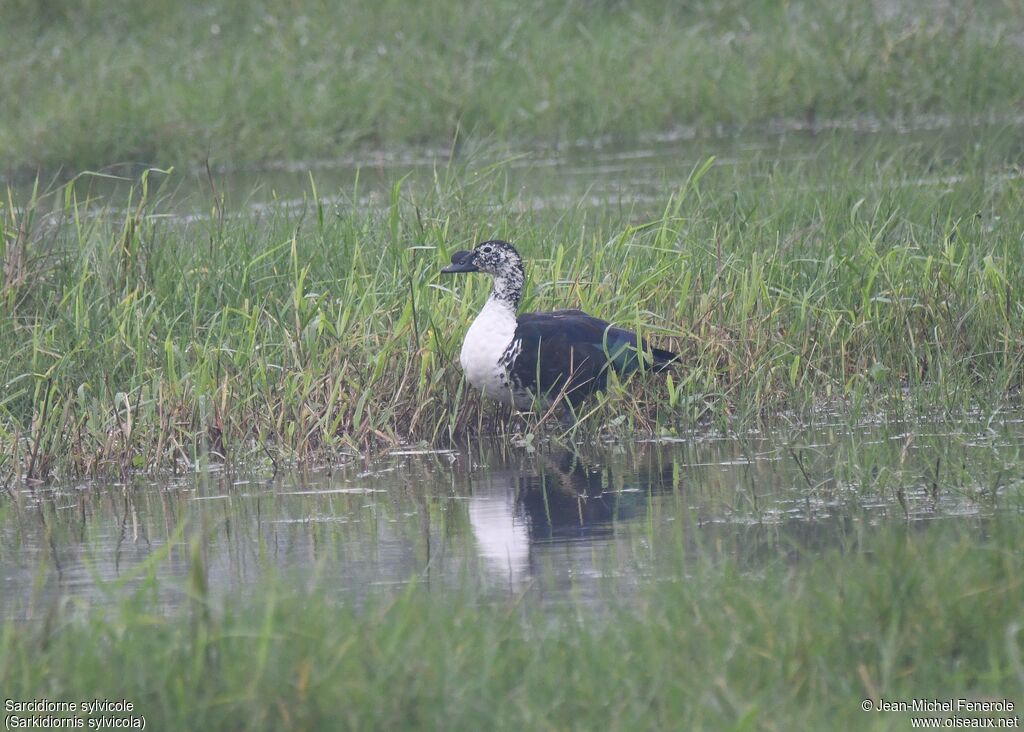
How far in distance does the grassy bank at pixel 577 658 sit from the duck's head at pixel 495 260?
10.5 ft

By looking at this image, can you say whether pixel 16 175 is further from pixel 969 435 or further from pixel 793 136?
pixel 969 435

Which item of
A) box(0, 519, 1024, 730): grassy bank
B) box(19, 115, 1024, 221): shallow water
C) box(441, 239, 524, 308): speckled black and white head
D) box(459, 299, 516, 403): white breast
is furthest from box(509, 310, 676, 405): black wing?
box(19, 115, 1024, 221): shallow water

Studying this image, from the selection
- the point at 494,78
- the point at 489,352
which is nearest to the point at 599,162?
the point at 494,78

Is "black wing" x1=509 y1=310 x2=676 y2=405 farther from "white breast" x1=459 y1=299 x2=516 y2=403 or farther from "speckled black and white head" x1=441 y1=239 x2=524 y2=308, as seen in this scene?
"speckled black and white head" x1=441 y1=239 x2=524 y2=308

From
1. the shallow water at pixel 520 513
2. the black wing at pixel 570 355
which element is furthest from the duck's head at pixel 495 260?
the shallow water at pixel 520 513

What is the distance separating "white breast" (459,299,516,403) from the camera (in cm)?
682

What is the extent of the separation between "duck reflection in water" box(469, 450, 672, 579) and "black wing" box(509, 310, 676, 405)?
35 centimetres

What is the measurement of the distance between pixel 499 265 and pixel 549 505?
→ 1641 millimetres

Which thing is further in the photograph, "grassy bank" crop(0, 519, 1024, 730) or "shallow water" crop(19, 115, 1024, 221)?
"shallow water" crop(19, 115, 1024, 221)

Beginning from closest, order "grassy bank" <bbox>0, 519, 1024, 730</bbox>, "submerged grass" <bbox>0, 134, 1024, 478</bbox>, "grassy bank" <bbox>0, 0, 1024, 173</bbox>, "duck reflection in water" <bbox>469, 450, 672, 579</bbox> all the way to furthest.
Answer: "grassy bank" <bbox>0, 519, 1024, 730</bbox>, "duck reflection in water" <bbox>469, 450, 672, 579</bbox>, "submerged grass" <bbox>0, 134, 1024, 478</bbox>, "grassy bank" <bbox>0, 0, 1024, 173</bbox>

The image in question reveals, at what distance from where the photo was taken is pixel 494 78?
54.3 feet

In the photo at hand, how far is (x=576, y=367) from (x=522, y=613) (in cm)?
265

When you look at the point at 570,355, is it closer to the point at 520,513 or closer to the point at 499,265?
the point at 499,265

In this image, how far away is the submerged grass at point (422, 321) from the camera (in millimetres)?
6789
